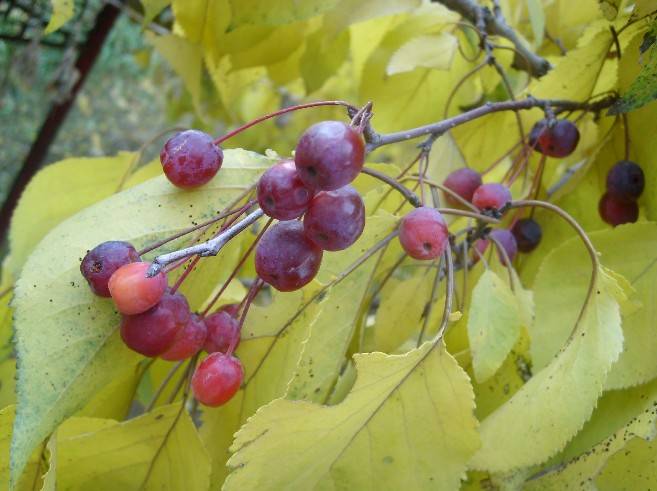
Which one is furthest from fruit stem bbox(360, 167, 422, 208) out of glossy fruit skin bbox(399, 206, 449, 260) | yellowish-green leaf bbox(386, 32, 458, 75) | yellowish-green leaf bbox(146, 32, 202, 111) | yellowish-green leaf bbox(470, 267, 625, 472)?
yellowish-green leaf bbox(146, 32, 202, 111)

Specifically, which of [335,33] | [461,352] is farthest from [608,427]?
[335,33]

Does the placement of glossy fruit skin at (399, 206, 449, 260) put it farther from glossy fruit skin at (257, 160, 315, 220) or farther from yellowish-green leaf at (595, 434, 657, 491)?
yellowish-green leaf at (595, 434, 657, 491)

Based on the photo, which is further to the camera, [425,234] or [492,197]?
[492,197]

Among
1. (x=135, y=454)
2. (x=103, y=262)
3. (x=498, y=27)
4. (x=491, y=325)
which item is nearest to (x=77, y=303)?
(x=103, y=262)

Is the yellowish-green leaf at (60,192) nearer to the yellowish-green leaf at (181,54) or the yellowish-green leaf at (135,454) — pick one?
the yellowish-green leaf at (181,54)

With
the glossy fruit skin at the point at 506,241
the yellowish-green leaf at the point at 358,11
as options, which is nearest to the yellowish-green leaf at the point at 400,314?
the glossy fruit skin at the point at 506,241

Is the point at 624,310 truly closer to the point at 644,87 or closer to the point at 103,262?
the point at 644,87
